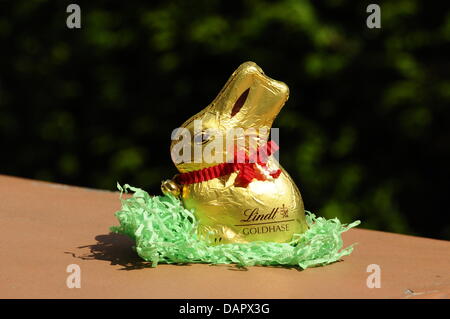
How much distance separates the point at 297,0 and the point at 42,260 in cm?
160

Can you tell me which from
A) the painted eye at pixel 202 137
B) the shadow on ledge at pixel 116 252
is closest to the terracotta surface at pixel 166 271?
the shadow on ledge at pixel 116 252

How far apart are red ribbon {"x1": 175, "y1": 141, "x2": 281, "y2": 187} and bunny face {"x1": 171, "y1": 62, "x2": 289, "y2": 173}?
0.04ft

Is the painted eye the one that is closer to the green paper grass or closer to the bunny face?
the bunny face

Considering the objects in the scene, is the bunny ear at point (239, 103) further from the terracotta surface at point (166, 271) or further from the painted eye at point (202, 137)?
the terracotta surface at point (166, 271)

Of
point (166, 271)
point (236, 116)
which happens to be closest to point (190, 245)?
point (166, 271)

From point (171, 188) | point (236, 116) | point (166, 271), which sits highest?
point (236, 116)

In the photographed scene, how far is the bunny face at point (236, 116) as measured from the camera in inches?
57.7

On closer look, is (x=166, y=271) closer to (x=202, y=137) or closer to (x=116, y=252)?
(x=116, y=252)

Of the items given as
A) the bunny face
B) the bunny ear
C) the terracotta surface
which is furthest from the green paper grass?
the bunny ear

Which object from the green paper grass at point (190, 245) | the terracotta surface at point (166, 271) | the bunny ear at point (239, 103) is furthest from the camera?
the bunny ear at point (239, 103)

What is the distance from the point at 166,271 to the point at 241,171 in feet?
0.87

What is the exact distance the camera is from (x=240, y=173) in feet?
4.75

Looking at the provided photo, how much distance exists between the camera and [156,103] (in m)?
2.96

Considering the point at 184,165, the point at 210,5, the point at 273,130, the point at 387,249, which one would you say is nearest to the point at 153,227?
the point at 184,165
